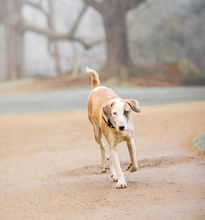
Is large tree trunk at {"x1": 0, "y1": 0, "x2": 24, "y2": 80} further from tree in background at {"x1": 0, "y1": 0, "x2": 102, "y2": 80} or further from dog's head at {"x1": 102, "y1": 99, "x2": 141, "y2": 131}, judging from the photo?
dog's head at {"x1": 102, "y1": 99, "x2": 141, "y2": 131}

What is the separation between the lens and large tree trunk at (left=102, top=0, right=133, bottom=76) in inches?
635

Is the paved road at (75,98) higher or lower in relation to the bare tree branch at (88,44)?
lower

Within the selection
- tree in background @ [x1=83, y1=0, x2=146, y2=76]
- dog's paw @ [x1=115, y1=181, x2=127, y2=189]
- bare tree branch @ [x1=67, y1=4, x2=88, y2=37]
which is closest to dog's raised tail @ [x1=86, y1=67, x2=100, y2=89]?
dog's paw @ [x1=115, y1=181, x2=127, y2=189]

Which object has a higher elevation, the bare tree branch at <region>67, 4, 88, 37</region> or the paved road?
the bare tree branch at <region>67, 4, 88, 37</region>

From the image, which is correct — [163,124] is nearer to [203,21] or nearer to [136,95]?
[136,95]

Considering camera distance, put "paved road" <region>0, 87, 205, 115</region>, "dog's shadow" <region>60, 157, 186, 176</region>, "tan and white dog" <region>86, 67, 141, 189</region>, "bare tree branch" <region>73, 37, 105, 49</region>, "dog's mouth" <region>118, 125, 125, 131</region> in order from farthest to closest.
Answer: "bare tree branch" <region>73, 37, 105, 49</region>, "paved road" <region>0, 87, 205, 115</region>, "dog's shadow" <region>60, 157, 186, 176</region>, "tan and white dog" <region>86, 67, 141, 189</region>, "dog's mouth" <region>118, 125, 125, 131</region>

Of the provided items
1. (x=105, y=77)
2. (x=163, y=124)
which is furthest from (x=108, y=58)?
(x=163, y=124)

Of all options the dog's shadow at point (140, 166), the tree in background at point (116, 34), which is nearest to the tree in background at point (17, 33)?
the tree in background at point (116, 34)

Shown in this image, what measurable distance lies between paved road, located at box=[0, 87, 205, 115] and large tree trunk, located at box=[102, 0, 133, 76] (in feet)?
6.40

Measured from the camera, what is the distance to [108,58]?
53.5 ft

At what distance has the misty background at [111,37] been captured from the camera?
53.4 ft

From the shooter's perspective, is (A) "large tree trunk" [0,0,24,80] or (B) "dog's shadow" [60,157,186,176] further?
(A) "large tree trunk" [0,0,24,80]

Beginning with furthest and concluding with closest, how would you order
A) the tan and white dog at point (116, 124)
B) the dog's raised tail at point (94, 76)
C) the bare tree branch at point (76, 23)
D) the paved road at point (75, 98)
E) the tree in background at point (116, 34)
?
the bare tree branch at point (76, 23) → the tree in background at point (116, 34) → the paved road at point (75, 98) → the dog's raised tail at point (94, 76) → the tan and white dog at point (116, 124)

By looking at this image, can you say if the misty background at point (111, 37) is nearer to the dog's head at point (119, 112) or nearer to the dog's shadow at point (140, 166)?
the dog's shadow at point (140, 166)
